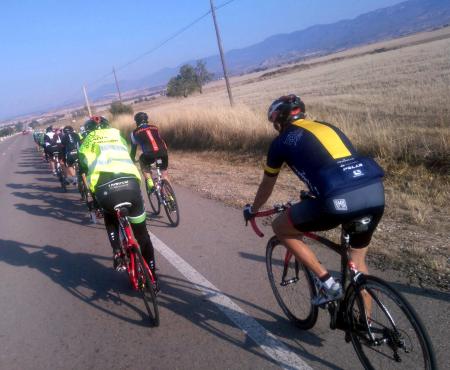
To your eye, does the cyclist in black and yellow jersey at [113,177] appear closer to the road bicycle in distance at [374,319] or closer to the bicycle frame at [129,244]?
the bicycle frame at [129,244]

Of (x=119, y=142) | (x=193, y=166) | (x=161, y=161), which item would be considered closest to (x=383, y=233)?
Result: (x=119, y=142)

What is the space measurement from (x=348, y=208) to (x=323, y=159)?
1.14ft

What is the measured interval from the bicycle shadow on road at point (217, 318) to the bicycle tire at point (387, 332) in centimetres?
33

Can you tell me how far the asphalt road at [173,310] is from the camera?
10.8ft

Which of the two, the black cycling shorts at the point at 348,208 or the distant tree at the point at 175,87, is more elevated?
the distant tree at the point at 175,87

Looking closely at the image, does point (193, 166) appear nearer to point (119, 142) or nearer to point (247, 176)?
point (247, 176)

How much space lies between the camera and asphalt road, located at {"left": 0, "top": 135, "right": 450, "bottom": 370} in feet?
10.8

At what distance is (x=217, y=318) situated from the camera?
3854mm

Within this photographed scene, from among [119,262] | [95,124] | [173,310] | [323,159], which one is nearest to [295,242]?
[323,159]

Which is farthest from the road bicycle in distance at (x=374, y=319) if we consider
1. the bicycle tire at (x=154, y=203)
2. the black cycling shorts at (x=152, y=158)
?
the bicycle tire at (x=154, y=203)

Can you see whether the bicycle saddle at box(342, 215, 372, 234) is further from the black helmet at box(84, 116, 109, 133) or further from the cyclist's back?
the cyclist's back

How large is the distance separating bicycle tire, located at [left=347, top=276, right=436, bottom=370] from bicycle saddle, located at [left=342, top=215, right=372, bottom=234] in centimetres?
31

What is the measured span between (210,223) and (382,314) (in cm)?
429

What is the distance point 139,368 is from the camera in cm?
332
